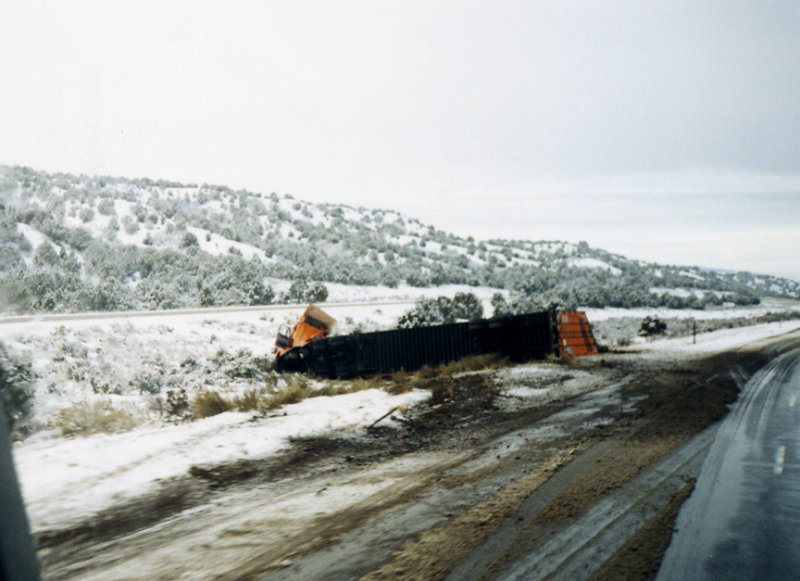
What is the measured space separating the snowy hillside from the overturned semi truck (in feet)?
32.8

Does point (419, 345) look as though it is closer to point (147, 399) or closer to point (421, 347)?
point (421, 347)

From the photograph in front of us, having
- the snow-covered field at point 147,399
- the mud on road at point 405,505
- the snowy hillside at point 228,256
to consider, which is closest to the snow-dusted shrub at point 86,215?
the snowy hillside at point 228,256

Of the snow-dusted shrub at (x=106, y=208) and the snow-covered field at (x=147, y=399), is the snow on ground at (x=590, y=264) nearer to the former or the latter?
the snow-covered field at (x=147, y=399)

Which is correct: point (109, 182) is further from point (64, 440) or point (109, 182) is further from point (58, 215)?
point (64, 440)

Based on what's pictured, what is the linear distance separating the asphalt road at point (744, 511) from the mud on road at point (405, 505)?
0.19 meters

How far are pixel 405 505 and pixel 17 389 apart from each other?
9.44 meters

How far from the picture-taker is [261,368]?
19078 mm

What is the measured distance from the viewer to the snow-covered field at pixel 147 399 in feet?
20.7

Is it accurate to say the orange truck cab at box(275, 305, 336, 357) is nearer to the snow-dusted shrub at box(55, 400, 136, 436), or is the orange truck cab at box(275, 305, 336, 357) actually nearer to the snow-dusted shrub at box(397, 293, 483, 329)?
the snow-dusted shrub at box(397, 293, 483, 329)

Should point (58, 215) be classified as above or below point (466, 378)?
above

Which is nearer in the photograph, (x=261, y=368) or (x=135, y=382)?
(x=135, y=382)

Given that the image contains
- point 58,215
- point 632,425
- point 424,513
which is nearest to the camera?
point 424,513

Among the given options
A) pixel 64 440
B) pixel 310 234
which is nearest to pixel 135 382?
pixel 64 440

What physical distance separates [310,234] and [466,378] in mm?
43539
